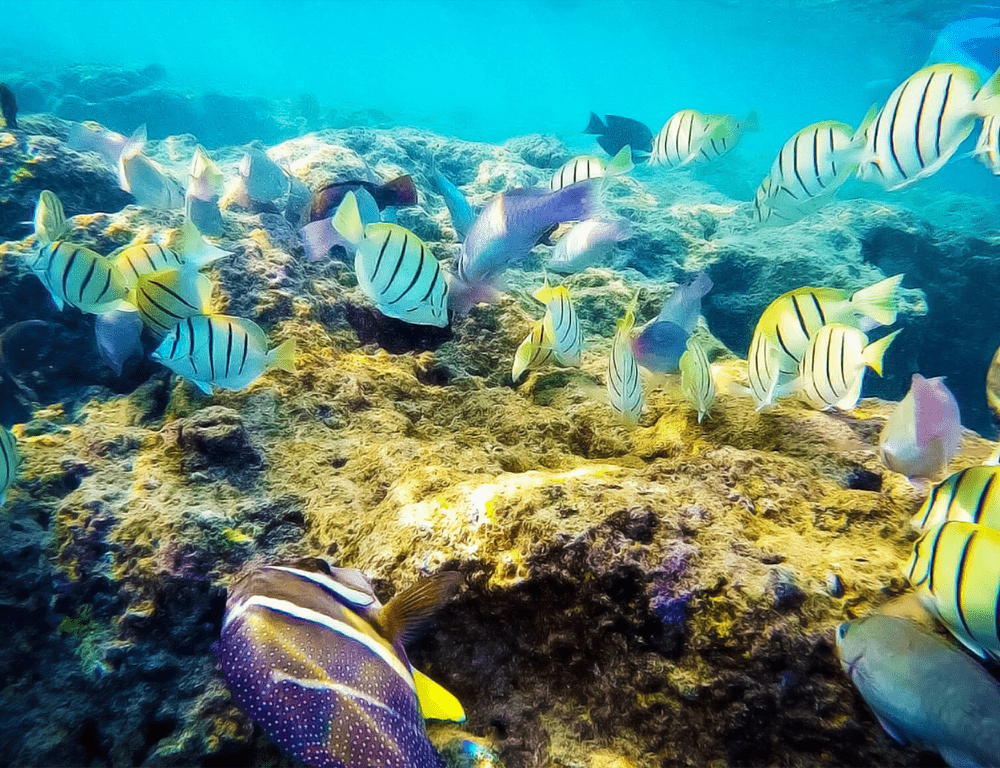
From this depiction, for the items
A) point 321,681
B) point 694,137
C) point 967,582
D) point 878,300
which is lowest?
point 321,681

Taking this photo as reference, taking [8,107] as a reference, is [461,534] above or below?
below

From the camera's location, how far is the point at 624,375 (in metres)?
2.11

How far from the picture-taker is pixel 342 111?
2334cm

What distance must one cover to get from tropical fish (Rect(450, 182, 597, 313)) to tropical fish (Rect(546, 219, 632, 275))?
23.3 inches

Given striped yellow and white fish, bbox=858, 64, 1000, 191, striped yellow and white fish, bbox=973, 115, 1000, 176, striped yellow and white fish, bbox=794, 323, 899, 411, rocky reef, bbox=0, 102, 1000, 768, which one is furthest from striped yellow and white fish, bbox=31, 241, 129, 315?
striped yellow and white fish, bbox=973, 115, 1000, 176

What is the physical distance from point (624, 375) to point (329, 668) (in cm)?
151

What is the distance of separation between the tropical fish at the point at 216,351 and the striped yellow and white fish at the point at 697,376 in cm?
182

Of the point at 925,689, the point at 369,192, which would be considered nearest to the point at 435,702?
the point at 925,689

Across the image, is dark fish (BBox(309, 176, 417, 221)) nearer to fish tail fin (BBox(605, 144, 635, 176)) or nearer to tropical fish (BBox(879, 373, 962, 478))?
fish tail fin (BBox(605, 144, 635, 176))

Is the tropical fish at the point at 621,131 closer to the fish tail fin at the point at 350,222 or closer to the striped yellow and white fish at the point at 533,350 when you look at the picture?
the striped yellow and white fish at the point at 533,350

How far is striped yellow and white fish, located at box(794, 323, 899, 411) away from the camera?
184cm

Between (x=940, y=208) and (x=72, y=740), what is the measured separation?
2417 cm

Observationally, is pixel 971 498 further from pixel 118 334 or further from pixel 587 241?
pixel 118 334

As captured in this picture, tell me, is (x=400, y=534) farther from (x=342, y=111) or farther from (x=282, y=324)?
(x=342, y=111)
